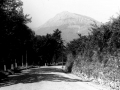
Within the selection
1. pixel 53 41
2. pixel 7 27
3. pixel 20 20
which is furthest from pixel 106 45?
pixel 53 41

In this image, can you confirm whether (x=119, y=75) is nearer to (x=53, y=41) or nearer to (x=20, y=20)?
(x=20, y=20)

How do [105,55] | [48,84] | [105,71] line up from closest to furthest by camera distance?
[105,71] → [48,84] → [105,55]

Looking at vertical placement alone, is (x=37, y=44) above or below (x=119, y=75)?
above

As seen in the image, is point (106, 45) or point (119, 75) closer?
point (119, 75)

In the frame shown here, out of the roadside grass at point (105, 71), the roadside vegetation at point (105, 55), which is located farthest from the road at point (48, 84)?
the roadside vegetation at point (105, 55)

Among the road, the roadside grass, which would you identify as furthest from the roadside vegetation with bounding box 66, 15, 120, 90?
the road

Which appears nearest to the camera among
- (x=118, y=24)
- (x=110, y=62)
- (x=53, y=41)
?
(x=118, y=24)

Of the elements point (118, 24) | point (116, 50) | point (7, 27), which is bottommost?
point (116, 50)

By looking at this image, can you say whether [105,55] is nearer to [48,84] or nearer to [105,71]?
[105,71]

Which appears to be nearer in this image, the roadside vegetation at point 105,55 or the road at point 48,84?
the roadside vegetation at point 105,55

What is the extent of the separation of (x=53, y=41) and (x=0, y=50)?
6299 cm

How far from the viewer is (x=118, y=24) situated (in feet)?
40.8

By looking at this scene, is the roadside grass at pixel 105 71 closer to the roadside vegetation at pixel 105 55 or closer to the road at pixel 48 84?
the roadside vegetation at pixel 105 55

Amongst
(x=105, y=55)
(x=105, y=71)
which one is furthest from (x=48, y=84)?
(x=105, y=55)
